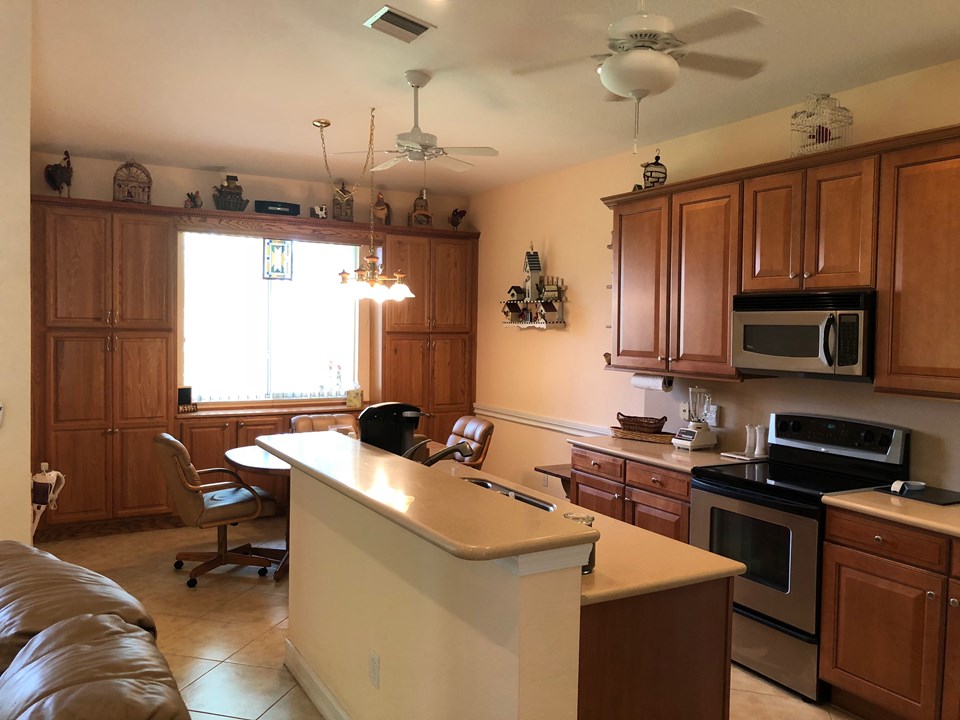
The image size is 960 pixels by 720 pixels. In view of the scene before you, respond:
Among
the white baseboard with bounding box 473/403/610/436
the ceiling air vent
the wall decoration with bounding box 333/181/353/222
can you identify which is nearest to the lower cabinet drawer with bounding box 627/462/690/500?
the white baseboard with bounding box 473/403/610/436

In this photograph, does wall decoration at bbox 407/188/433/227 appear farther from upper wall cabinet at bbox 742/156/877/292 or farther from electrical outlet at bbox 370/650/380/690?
electrical outlet at bbox 370/650/380/690

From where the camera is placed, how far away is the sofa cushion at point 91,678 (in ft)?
3.48

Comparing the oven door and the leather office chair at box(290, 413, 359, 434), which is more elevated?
the leather office chair at box(290, 413, 359, 434)

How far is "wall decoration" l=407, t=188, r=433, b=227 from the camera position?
626cm

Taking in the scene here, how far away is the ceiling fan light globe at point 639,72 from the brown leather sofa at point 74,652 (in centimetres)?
212

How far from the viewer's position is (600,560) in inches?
77.6

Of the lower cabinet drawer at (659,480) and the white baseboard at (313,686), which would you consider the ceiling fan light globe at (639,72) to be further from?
the white baseboard at (313,686)

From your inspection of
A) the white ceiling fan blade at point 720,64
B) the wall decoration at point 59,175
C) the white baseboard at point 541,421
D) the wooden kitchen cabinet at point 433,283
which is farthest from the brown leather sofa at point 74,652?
the wooden kitchen cabinet at point 433,283

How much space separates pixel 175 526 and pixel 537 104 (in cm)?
409

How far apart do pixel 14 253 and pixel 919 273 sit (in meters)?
3.52

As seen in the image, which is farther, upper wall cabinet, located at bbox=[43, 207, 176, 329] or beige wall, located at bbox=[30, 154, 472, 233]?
beige wall, located at bbox=[30, 154, 472, 233]

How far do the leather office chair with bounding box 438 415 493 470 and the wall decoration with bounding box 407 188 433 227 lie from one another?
80.6 inches

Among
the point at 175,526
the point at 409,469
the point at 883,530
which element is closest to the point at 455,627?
the point at 409,469

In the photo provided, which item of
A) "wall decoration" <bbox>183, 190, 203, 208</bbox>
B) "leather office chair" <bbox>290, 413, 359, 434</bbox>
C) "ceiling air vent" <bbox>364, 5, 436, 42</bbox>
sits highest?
"ceiling air vent" <bbox>364, 5, 436, 42</bbox>
